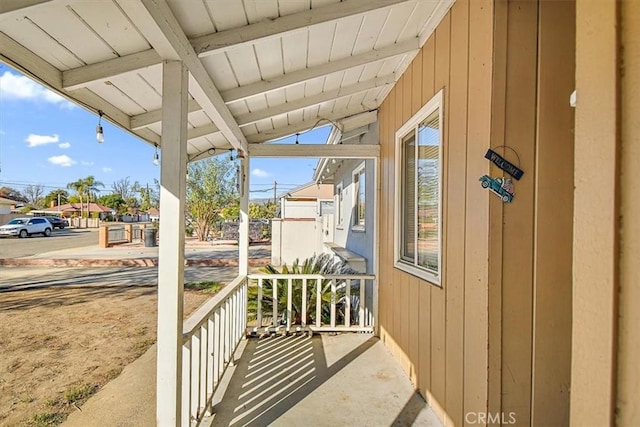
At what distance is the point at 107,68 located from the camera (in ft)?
6.40

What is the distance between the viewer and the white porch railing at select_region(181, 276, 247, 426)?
6.73 feet

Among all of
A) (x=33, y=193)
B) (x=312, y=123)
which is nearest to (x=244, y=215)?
(x=312, y=123)

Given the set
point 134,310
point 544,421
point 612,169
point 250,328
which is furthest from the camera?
point 134,310

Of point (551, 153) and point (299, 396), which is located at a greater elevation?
point (551, 153)

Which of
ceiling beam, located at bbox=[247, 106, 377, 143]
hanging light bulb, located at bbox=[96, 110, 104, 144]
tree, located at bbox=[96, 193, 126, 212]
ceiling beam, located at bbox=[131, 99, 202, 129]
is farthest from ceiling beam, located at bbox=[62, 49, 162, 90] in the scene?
tree, located at bbox=[96, 193, 126, 212]

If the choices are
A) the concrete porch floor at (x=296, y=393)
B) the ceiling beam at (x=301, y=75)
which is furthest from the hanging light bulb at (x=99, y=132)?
the concrete porch floor at (x=296, y=393)

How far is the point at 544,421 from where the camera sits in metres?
1.67

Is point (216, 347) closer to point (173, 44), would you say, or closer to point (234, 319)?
point (234, 319)

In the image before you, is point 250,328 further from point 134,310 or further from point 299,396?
point 134,310

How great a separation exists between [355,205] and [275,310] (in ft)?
9.33

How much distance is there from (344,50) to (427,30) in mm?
618

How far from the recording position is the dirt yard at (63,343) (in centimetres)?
294

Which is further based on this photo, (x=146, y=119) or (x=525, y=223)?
(x=146, y=119)

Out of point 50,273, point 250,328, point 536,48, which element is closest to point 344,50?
point 536,48
